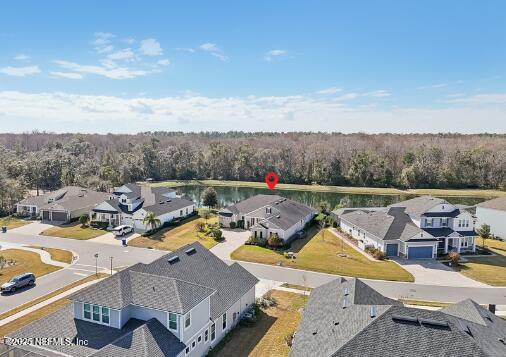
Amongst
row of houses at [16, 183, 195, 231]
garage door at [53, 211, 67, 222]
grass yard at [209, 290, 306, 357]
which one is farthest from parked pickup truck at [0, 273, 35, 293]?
garage door at [53, 211, 67, 222]

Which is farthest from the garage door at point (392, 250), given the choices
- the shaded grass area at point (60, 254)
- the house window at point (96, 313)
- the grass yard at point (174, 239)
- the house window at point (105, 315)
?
the shaded grass area at point (60, 254)

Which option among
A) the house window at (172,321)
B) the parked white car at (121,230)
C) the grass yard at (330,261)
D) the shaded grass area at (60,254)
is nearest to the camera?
the house window at (172,321)

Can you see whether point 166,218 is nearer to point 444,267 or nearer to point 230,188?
point 444,267

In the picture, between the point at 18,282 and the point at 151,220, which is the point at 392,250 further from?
the point at 18,282

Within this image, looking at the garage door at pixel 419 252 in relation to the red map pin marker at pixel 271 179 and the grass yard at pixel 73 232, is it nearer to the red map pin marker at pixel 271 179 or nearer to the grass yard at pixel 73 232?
the grass yard at pixel 73 232

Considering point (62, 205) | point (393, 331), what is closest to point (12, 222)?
point (62, 205)

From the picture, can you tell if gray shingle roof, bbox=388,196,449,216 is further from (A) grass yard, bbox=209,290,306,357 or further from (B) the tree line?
(B) the tree line
